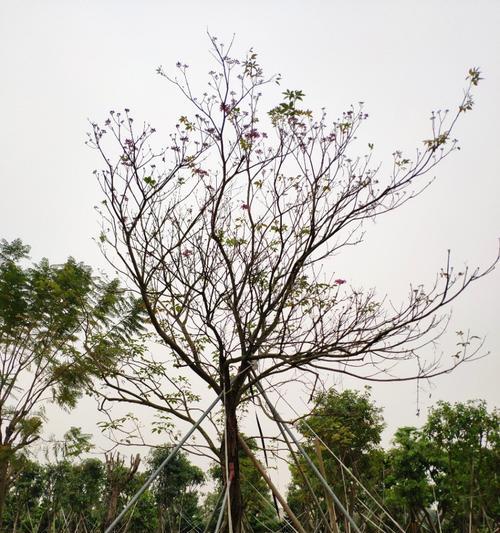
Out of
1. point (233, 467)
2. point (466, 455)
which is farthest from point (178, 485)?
point (233, 467)

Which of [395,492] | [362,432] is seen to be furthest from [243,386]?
[395,492]

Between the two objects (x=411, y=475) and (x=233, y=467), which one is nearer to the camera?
(x=233, y=467)

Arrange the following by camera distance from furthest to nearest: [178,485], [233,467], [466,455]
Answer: [178,485]
[466,455]
[233,467]

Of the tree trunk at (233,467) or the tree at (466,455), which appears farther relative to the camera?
the tree at (466,455)

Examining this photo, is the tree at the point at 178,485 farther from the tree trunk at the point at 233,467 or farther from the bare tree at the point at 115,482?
the tree trunk at the point at 233,467

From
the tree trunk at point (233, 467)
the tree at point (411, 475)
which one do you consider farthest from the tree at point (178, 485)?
the tree trunk at point (233, 467)

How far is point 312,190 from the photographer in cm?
445

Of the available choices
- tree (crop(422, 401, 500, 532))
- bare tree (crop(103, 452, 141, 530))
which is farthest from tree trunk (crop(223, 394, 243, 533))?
tree (crop(422, 401, 500, 532))

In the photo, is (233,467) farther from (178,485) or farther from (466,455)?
(178,485)

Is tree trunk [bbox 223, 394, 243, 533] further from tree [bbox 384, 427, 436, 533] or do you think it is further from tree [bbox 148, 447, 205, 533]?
tree [bbox 148, 447, 205, 533]

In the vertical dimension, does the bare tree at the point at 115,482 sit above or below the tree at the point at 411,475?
below

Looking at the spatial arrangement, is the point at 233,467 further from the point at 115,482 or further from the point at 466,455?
the point at 466,455

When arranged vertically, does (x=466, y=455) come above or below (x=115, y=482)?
above

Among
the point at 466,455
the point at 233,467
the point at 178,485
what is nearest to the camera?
the point at 233,467
